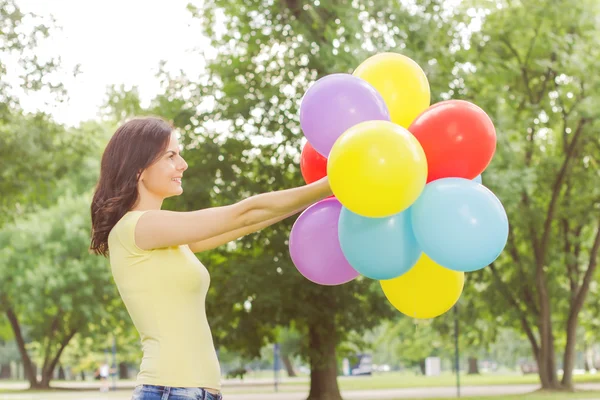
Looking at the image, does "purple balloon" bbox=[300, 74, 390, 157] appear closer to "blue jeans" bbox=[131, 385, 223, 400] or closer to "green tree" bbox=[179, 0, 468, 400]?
"blue jeans" bbox=[131, 385, 223, 400]

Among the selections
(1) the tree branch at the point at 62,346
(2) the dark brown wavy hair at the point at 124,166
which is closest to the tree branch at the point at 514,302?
(1) the tree branch at the point at 62,346

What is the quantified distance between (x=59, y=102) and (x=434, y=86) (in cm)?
730

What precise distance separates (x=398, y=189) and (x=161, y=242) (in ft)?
3.37

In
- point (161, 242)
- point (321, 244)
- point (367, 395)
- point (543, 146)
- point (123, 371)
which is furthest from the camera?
point (123, 371)

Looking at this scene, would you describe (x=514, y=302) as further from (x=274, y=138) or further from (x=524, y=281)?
(x=274, y=138)

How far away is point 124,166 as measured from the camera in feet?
9.25

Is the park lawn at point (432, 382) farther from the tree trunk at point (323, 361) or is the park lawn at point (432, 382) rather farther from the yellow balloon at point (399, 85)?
the yellow balloon at point (399, 85)

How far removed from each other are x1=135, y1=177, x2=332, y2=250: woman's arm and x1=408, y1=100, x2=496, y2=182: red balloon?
0.97 meters

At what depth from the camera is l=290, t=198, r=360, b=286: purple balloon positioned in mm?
3938

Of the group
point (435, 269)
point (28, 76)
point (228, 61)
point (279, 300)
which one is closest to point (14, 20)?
point (28, 76)

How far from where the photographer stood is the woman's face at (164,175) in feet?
9.39

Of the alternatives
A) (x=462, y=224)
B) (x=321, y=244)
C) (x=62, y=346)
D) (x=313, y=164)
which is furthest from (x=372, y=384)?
(x=462, y=224)

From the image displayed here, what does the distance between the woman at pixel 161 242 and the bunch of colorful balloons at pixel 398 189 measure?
1.42ft

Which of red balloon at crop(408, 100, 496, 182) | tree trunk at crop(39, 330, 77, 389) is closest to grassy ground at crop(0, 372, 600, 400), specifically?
tree trunk at crop(39, 330, 77, 389)
